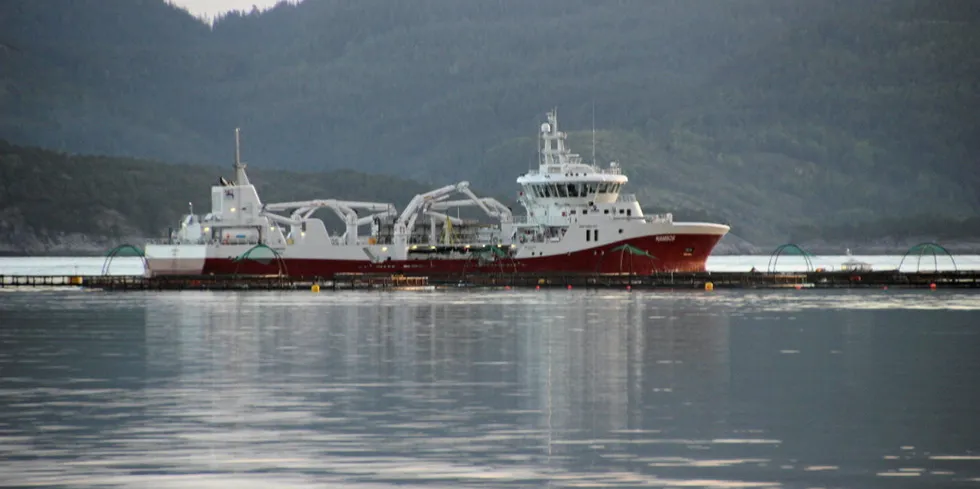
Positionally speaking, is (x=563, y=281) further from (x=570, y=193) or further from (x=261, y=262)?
(x=261, y=262)

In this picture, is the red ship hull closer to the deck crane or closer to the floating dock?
the floating dock

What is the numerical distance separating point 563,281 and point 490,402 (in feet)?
238

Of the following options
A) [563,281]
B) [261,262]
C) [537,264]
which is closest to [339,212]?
[261,262]

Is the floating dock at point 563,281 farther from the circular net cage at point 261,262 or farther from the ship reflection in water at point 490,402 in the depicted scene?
the ship reflection in water at point 490,402

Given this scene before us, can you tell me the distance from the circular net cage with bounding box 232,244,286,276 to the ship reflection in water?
38886 mm

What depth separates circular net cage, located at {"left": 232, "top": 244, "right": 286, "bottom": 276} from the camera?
11400 centimetres

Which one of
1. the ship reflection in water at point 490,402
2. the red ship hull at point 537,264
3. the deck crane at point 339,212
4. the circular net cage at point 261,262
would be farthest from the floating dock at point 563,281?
the ship reflection in water at point 490,402

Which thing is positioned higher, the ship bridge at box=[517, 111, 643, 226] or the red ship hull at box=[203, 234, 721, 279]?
the ship bridge at box=[517, 111, 643, 226]

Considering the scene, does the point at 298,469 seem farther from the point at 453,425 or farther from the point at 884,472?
the point at 884,472

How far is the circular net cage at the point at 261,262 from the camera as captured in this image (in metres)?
114

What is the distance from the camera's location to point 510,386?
42.2 meters

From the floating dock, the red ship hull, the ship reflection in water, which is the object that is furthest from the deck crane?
the ship reflection in water

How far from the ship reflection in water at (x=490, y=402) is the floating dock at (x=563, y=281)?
114 feet

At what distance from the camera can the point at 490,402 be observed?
38.1 m
